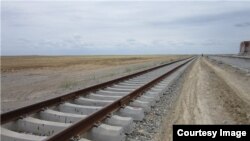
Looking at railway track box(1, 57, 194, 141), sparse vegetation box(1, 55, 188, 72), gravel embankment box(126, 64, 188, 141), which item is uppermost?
sparse vegetation box(1, 55, 188, 72)

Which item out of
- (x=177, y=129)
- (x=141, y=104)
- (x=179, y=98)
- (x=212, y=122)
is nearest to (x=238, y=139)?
(x=177, y=129)

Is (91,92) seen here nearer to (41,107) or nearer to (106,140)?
(41,107)

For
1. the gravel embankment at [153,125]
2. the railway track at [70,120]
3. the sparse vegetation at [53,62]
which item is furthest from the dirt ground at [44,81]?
the sparse vegetation at [53,62]

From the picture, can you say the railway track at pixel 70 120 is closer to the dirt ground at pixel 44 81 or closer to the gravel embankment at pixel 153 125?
the gravel embankment at pixel 153 125

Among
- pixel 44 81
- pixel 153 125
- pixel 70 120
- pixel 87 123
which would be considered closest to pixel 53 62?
pixel 44 81

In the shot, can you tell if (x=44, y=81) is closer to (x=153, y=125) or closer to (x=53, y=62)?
(x=153, y=125)

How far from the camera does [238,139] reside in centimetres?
518

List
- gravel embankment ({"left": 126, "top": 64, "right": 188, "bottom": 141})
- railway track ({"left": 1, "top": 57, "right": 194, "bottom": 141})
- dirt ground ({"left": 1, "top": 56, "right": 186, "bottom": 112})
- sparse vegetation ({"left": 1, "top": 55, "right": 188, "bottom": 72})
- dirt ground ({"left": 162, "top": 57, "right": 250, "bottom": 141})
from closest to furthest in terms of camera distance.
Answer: railway track ({"left": 1, "top": 57, "right": 194, "bottom": 141}) < gravel embankment ({"left": 126, "top": 64, "right": 188, "bottom": 141}) < dirt ground ({"left": 162, "top": 57, "right": 250, "bottom": 141}) < dirt ground ({"left": 1, "top": 56, "right": 186, "bottom": 112}) < sparse vegetation ({"left": 1, "top": 55, "right": 188, "bottom": 72})

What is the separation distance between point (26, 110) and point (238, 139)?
13.4 feet

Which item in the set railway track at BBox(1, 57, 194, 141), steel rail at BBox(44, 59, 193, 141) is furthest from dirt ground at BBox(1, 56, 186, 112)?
steel rail at BBox(44, 59, 193, 141)

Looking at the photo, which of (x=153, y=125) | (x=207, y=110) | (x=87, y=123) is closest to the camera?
(x=87, y=123)

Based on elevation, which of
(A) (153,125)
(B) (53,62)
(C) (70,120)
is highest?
(B) (53,62)

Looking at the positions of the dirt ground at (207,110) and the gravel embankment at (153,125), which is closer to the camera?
the gravel embankment at (153,125)

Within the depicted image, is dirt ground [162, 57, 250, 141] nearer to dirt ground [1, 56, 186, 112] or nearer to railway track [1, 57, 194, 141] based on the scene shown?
railway track [1, 57, 194, 141]
